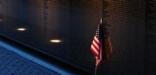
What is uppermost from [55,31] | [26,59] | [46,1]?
[46,1]

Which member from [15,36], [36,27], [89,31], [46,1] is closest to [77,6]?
[89,31]

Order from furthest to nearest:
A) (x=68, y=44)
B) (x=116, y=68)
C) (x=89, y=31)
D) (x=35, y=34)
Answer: (x=35, y=34), (x=68, y=44), (x=89, y=31), (x=116, y=68)

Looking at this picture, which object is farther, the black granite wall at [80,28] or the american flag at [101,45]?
the black granite wall at [80,28]

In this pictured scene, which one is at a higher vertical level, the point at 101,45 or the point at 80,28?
the point at 80,28

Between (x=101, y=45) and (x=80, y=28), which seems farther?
(x=80, y=28)

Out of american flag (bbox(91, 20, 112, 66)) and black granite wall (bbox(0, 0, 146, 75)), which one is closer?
american flag (bbox(91, 20, 112, 66))

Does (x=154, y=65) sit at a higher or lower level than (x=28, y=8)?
lower

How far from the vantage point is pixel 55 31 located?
955cm

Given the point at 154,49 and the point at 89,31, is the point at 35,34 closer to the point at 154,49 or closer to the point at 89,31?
the point at 89,31

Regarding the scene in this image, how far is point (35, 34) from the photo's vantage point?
10.5m

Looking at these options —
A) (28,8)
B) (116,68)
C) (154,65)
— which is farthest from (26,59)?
(154,65)

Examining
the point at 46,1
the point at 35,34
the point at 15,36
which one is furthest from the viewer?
the point at 15,36

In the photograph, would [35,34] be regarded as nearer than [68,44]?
No

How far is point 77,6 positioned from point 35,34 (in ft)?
7.36
